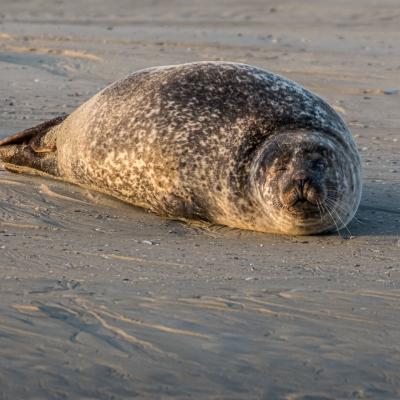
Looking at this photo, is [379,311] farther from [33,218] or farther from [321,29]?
[321,29]

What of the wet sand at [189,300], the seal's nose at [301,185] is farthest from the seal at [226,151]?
the wet sand at [189,300]

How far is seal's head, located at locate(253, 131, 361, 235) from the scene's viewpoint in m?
5.27

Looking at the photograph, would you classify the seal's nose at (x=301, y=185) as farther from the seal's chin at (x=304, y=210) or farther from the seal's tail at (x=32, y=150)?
the seal's tail at (x=32, y=150)

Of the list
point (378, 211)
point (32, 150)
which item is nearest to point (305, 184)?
point (378, 211)

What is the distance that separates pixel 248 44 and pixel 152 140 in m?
7.06

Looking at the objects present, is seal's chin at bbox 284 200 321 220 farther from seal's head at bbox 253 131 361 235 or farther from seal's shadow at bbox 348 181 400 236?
seal's shadow at bbox 348 181 400 236

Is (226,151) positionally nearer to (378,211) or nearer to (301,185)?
(301,185)

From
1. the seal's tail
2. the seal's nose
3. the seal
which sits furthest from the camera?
the seal's tail

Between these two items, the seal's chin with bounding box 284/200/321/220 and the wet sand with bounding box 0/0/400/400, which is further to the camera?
the seal's chin with bounding box 284/200/321/220

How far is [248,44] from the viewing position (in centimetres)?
1265

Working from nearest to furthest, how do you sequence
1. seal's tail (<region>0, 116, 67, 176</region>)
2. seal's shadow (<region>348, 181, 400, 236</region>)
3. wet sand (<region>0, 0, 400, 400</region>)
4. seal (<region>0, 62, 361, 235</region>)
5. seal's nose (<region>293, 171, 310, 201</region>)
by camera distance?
wet sand (<region>0, 0, 400, 400</region>) → seal's nose (<region>293, 171, 310, 201</region>) → seal (<region>0, 62, 361, 235</region>) → seal's shadow (<region>348, 181, 400, 236</region>) → seal's tail (<region>0, 116, 67, 176</region>)

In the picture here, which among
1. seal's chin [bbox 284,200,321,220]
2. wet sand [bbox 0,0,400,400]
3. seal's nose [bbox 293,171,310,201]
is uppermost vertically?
seal's nose [bbox 293,171,310,201]

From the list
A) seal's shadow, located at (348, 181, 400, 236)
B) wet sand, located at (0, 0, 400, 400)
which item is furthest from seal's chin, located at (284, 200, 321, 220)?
seal's shadow, located at (348, 181, 400, 236)

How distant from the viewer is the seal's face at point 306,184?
5.27 metres
